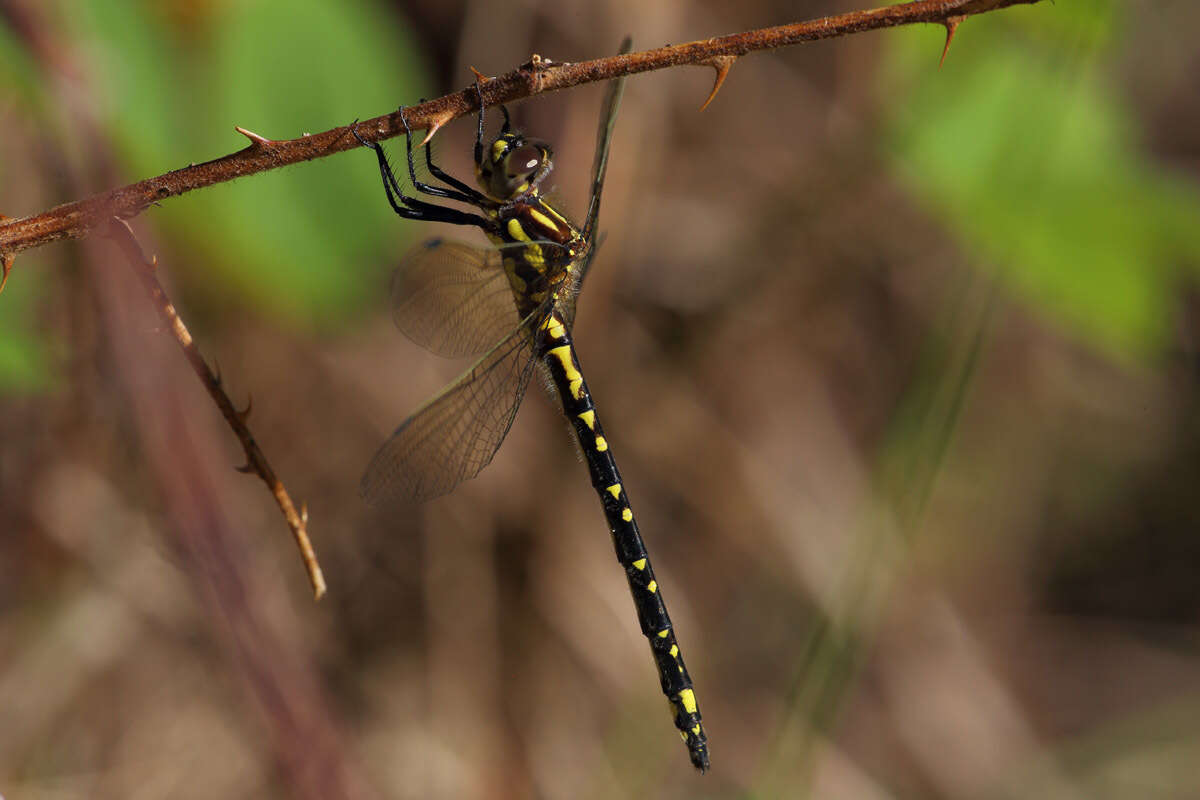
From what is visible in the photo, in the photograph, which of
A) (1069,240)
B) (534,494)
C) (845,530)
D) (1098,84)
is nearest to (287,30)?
(534,494)

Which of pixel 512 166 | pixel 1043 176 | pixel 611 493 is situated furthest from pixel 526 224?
pixel 1043 176

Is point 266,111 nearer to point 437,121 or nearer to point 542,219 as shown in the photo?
point 542,219

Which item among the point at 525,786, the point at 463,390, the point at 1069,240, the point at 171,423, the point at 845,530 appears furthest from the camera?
the point at 845,530

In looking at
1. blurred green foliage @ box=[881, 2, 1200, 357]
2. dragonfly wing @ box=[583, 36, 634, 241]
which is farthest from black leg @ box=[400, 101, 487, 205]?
blurred green foliage @ box=[881, 2, 1200, 357]

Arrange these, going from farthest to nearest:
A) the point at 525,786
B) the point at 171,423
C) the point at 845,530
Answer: the point at 845,530
the point at 525,786
the point at 171,423

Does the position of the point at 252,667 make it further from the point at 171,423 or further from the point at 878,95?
the point at 878,95

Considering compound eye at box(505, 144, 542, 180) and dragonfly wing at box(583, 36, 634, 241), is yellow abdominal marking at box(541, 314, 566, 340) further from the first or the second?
→ compound eye at box(505, 144, 542, 180)

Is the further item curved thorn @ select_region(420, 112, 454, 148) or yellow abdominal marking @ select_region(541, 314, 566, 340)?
yellow abdominal marking @ select_region(541, 314, 566, 340)
